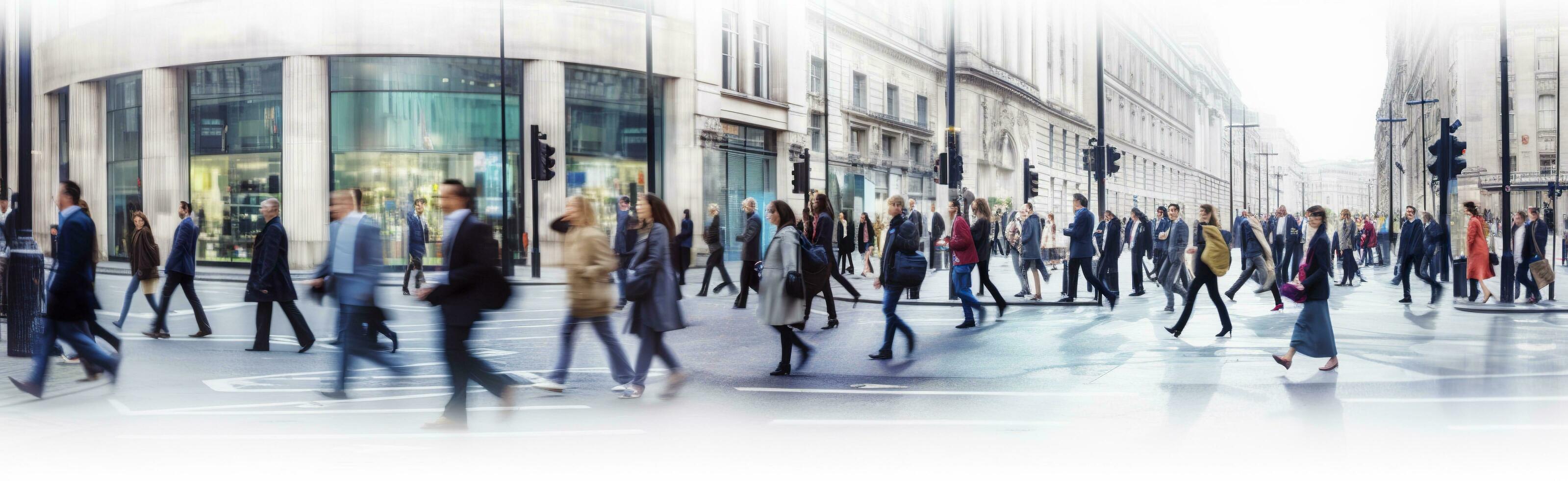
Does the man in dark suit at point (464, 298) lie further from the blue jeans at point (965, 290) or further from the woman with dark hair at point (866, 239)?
the woman with dark hair at point (866, 239)

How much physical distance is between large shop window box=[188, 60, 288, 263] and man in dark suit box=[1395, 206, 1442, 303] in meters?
21.1

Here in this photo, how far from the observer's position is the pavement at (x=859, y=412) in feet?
18.6

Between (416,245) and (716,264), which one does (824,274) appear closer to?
(716,264)

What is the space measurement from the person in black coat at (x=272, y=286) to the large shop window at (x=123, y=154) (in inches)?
767

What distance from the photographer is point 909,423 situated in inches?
270

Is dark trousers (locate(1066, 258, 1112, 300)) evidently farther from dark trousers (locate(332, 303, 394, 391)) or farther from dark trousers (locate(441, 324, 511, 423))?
dark trousers (locate(441, 324, 511, 423))

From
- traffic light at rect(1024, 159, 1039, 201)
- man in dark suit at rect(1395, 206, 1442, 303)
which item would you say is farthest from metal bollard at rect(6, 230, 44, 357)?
traffic light at rect(1024, 159, 1039, 201)

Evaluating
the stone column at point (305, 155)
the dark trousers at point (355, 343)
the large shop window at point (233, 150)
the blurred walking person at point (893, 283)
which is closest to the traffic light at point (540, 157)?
the stone column at point (305, 155)

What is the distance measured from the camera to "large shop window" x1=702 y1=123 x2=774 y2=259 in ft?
Answer: 97.6

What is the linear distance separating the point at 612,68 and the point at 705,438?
21.9m

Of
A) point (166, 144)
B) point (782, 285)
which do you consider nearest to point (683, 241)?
point (782, 285)

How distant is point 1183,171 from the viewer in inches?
3701

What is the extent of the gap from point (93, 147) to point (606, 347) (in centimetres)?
2664

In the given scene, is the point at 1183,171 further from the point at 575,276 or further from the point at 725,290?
the point at 575,276
